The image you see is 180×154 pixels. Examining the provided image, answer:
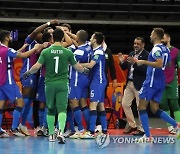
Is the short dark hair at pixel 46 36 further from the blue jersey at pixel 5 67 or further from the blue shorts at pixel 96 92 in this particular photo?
the blue shorts at pixel 96 92

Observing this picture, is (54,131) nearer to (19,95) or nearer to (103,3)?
(19,95)

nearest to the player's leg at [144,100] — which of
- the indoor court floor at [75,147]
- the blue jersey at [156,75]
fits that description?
the blue jersey at [156,75]

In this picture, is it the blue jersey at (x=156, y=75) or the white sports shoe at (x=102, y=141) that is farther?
the blue jersey at (x=156, y=75)

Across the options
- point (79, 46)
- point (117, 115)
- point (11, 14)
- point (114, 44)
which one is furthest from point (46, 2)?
point (79, 46)

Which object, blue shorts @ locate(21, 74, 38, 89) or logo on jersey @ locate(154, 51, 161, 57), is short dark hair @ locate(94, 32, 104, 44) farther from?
blue shorts @ locate(21, 74, 38, 89)

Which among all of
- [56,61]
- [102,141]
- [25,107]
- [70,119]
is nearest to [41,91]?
[25,107]

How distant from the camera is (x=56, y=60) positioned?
8.28 metres

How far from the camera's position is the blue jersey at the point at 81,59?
9.34 meters

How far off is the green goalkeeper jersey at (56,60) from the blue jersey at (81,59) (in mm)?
1005

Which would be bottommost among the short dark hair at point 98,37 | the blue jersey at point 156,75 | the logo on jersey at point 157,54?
the blue jersey at point 156,75

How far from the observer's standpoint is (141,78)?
984 cm

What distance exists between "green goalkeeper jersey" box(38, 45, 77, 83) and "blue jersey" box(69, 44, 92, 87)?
1.00 meters

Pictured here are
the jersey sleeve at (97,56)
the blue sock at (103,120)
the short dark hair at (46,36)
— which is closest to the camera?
the jersey sleeve at (97,56)

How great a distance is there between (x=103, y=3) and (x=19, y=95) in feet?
27.6
